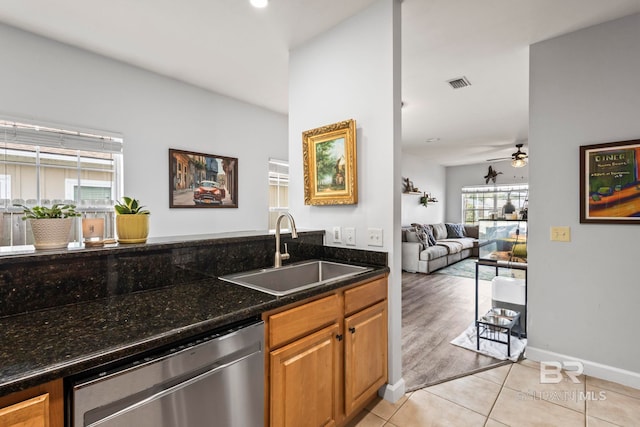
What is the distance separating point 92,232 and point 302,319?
1075 mm

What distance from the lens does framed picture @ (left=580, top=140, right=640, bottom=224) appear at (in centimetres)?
213

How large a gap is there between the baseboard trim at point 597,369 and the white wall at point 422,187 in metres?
5.08

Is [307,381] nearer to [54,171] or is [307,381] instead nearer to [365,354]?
[365,354]

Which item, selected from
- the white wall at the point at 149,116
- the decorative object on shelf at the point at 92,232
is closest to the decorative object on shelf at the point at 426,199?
the white wall at the point at 149,116

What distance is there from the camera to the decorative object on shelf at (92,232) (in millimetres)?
1388

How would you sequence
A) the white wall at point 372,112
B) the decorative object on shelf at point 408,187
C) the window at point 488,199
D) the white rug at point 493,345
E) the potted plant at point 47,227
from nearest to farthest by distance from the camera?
the potted plant at point 47,227
the white wall at point 372,112
the white rug at point 493,345
the decorative object on shelf at point 408,187
the window at point 488,199

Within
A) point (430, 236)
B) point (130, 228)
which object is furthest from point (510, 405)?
point (430, 236)

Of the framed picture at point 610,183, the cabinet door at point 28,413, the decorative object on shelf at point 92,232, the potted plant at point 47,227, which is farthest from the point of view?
the framed picture at point 610,183

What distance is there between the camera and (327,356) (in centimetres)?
157

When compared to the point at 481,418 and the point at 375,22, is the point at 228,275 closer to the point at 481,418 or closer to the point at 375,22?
the point at 481,418

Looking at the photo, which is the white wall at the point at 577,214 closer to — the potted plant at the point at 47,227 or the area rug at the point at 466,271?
the potted plant at the point at 47,227

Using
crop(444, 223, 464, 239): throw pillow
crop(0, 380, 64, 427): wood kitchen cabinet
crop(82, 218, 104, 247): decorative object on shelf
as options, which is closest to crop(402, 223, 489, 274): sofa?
crop(444, 223, 464, 239): throw pillow

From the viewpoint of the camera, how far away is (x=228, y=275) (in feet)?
5.88

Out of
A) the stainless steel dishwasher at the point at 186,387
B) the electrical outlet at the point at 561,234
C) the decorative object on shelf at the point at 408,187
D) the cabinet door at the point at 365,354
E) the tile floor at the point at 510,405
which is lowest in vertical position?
the tile floor at the point at 510,405
